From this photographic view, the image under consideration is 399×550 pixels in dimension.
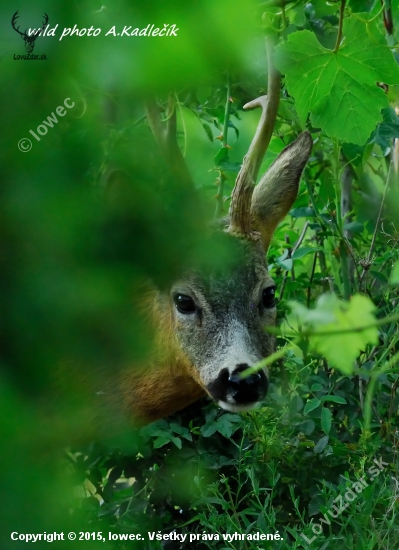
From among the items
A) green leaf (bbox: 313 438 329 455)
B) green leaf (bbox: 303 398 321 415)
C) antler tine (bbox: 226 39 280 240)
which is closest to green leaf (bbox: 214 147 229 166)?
antler tine (bbox: 226 39 280 240)

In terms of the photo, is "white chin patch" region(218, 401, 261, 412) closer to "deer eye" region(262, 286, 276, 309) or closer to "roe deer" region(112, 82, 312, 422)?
"roe deer" region(112, 82, 312, 422)

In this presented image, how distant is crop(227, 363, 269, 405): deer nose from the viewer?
2037 millimetres

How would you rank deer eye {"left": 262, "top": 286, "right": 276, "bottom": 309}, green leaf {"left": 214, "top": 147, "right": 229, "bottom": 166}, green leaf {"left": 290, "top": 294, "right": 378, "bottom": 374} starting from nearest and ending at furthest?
1. green leaf {"left": 290, "top": 294, "right": 378, "bottom": 374}
2. green leaf {"left": 214, "top": 147, "right": 229, "bottom": 166}
3. deer eye {"left": 262, "top": 286, "right": 276, "bottom": 309}

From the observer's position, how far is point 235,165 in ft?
7.84

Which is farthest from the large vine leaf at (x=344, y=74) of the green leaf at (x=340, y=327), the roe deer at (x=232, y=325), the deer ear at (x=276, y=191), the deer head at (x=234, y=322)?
the green leaf at (x=340, y=327)

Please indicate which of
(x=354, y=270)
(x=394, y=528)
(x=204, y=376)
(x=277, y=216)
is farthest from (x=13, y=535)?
(x=354, y=270)

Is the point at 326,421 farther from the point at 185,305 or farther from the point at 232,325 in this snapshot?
the point at 185,305

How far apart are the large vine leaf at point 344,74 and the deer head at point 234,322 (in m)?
0.32

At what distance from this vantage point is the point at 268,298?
2.38 meters

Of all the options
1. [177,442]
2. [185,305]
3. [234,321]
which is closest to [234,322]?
[234,321]

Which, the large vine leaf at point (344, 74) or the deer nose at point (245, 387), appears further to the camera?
the deer nose at point (245, 387)

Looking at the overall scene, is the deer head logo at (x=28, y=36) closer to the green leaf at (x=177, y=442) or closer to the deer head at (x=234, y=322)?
the deer head at (x=234, y=322)

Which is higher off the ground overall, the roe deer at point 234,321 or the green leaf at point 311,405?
the roe deer at point 234,321

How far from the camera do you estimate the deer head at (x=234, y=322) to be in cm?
208
